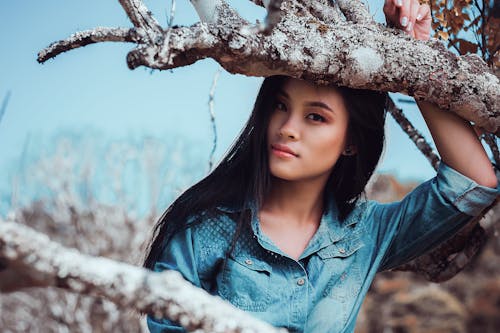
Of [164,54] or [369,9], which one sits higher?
[369,9]

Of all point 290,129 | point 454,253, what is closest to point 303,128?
point 290,129

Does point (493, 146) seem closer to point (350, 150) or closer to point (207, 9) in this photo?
point (350, 150)

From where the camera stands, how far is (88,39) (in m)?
1.41

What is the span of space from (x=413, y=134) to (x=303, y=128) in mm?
702

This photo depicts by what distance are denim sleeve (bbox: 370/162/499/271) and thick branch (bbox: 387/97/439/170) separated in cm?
36

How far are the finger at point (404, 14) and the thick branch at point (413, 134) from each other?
1.93 feet

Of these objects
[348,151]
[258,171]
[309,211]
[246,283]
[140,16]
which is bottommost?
[246,283]

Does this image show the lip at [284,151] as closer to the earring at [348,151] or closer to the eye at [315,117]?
the eye at [315,117]

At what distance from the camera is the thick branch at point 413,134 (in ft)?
7.38

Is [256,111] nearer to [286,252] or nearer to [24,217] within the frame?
[286,252]

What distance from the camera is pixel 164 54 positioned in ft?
4.17

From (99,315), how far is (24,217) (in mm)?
2690

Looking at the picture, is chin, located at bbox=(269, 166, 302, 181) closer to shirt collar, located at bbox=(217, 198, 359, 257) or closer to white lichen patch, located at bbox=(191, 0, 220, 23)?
shirt collar, located at bbox=(217, 198, 359, 257)


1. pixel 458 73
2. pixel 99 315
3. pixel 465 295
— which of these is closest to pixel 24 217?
pixel 99 315
